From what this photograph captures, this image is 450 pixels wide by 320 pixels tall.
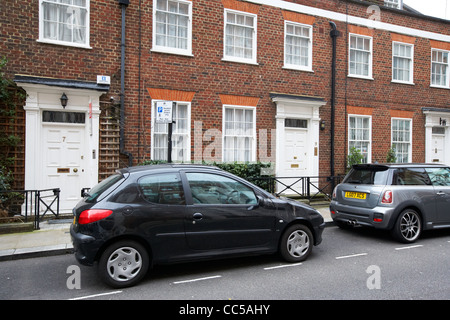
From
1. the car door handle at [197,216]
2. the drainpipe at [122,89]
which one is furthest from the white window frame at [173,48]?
the car door handle at [197,216]

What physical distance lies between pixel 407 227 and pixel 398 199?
61cm

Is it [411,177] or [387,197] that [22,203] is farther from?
[411,177]

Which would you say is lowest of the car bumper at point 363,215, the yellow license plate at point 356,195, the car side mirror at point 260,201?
the car bumper at point 363,215

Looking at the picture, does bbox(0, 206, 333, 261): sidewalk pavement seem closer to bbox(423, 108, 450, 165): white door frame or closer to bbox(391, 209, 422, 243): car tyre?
bbox(391, 209, 422, 243): car tyre

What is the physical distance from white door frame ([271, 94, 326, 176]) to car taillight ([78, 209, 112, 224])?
7449mm

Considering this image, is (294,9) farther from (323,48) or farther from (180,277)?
(180,277)

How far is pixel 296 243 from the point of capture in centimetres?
543

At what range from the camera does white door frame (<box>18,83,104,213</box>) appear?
27.3ft

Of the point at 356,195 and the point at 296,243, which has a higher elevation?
the point at 356,195

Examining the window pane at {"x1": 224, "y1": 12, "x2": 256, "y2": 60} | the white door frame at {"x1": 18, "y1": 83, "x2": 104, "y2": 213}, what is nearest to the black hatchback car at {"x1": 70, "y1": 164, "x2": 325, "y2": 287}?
the white door frame at {"x1": 18, "y1": 83, "x2": 104, "y2": 213}

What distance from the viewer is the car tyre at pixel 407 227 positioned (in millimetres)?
6520

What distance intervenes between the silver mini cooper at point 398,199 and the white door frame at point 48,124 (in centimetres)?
632

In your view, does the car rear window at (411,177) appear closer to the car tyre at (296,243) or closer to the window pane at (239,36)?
the car tyre at (296,243)

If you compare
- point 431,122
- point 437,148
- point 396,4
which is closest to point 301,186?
point 431,122
